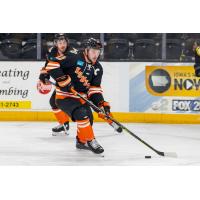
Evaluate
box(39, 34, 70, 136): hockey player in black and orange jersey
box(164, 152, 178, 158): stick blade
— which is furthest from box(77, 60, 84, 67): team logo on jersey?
box(164, 152, 178, 158): stick blade

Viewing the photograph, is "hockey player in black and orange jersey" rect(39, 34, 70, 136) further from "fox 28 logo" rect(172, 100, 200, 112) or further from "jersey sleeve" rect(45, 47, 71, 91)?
"fox 28 logo" rect(172, 100, 200, 112)

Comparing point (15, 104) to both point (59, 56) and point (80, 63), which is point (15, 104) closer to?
point (59, 56)

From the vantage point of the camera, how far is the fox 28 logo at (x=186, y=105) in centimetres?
730

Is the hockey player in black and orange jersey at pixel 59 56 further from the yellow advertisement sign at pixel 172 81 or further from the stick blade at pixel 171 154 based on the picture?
the yellow advertisement sign at pixel 172 81

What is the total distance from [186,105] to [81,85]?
2.27 meters

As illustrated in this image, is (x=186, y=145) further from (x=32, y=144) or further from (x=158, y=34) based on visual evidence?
(x=158, y=34)

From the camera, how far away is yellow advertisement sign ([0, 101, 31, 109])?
24.3ft

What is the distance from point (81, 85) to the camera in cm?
546

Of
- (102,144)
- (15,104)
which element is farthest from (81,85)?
(15,104)

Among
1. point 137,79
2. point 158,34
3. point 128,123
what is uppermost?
point 158,34

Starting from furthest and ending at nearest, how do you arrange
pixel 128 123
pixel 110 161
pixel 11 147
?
pixel 128 123, pixel 11 147, pixel 110 161
